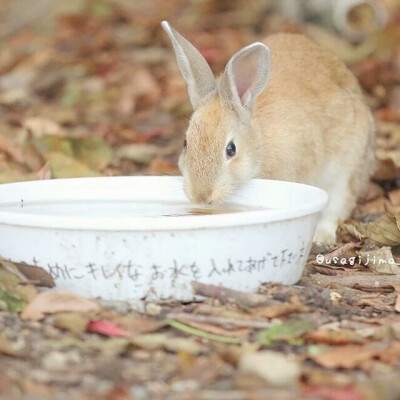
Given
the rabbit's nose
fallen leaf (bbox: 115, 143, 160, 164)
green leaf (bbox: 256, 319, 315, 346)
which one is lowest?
fallen leaf (bbox: 115, 143, 160, 164)

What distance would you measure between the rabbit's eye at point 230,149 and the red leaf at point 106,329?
1528 millimetres

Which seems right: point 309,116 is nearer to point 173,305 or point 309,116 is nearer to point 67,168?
point 67,168

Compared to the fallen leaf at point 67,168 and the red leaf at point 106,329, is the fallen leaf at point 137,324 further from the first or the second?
the fallen leaf at point 67,168

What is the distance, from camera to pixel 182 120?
8633mm

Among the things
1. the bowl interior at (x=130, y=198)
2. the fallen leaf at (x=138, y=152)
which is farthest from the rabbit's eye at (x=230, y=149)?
the fallen leaf at (x=138, y=152)

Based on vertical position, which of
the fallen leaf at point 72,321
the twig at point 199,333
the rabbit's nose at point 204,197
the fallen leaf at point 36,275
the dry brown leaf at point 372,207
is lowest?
the dry brown leaf at point 372,207

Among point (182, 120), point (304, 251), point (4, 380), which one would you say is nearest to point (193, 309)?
point (304, 251)

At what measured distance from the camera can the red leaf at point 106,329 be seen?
3816 mm

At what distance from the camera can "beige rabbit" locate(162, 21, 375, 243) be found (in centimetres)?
507

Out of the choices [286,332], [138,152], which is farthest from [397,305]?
[138,152]

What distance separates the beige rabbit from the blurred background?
662mm

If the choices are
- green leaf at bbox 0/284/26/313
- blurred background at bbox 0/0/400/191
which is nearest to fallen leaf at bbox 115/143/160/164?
blurred background at bbox 0/0/400/191

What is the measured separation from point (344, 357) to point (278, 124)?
252 cm

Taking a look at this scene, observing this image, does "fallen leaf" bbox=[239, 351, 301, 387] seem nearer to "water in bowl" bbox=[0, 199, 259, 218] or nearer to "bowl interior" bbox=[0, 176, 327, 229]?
"bowl interior" bbox=[0, 176, 327, 229]
